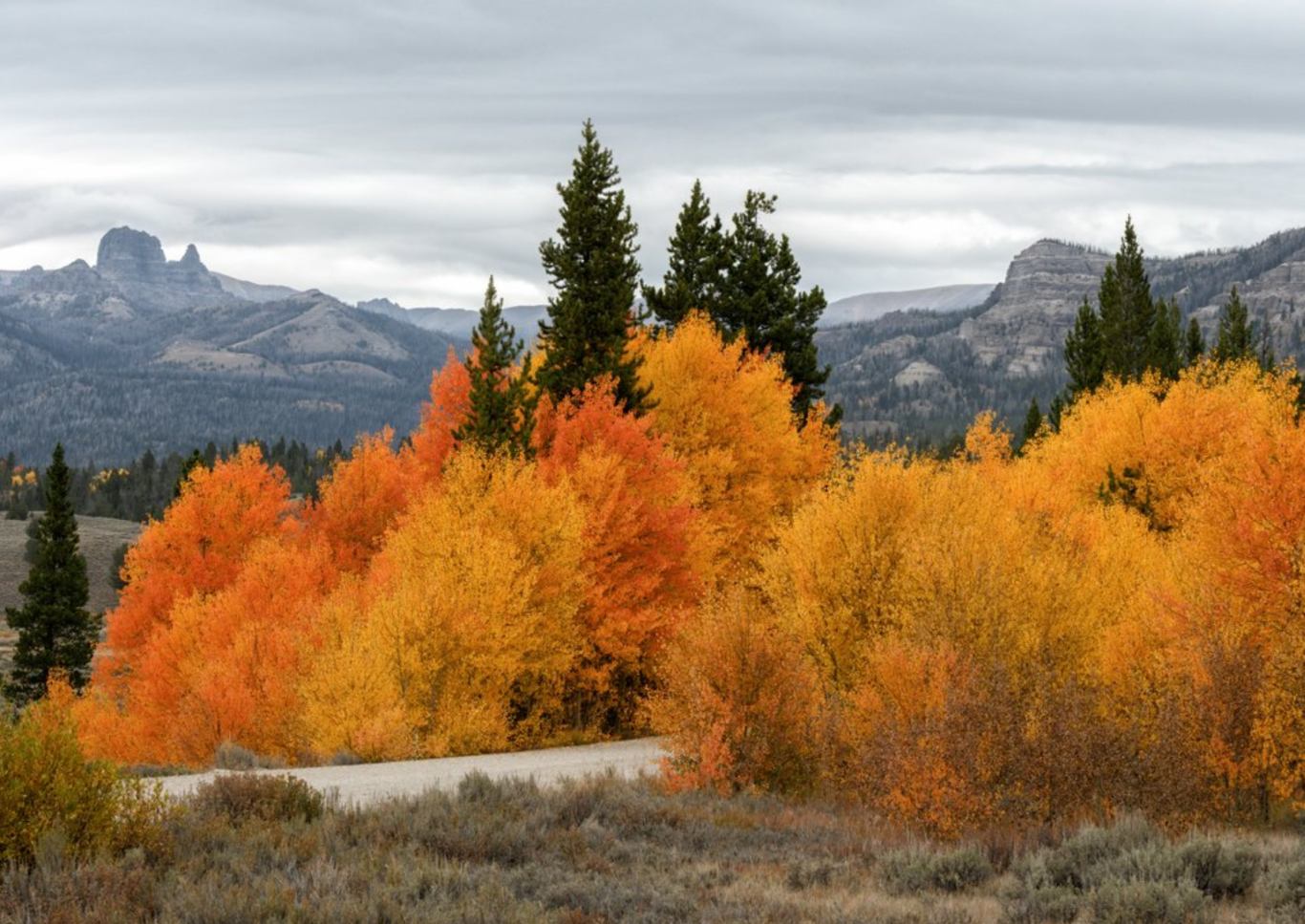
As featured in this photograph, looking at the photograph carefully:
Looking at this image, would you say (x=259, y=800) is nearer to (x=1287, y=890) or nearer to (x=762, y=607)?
(x=1287, y=890)

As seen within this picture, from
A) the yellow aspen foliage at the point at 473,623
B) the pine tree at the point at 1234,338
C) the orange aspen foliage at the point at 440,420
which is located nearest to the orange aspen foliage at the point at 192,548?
the orange aspen foliage at the point at 440,420

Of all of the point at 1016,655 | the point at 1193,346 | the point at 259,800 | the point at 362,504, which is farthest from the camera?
the point at 1193,346

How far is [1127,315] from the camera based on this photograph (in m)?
81.9

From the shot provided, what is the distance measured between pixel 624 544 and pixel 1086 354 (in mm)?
53916

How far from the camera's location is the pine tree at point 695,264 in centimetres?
6003

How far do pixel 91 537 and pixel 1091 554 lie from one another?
467 feet

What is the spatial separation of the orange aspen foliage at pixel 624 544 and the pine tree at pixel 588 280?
3993mm

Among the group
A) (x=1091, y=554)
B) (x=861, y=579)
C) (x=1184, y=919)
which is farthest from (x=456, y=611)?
(x=1184, y=919)

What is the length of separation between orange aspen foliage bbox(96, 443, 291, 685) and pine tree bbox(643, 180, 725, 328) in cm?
2168

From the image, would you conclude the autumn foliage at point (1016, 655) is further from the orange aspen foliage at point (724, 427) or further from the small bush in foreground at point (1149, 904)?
the orange aspen foliage at point (724, 427)

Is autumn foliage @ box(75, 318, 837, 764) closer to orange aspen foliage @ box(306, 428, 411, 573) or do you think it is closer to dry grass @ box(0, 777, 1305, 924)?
orange aspen foliage @ box(306, 428, 411, 573)

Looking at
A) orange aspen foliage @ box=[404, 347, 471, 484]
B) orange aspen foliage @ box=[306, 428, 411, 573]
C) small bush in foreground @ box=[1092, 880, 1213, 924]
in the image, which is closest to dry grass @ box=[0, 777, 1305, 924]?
small bush in foreground @ box=[1092, 880, 1213, 924]

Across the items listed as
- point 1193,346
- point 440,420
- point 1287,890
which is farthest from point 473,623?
point 1193,346

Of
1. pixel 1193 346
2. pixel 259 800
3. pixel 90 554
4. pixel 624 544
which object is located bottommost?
pixel 90 554
